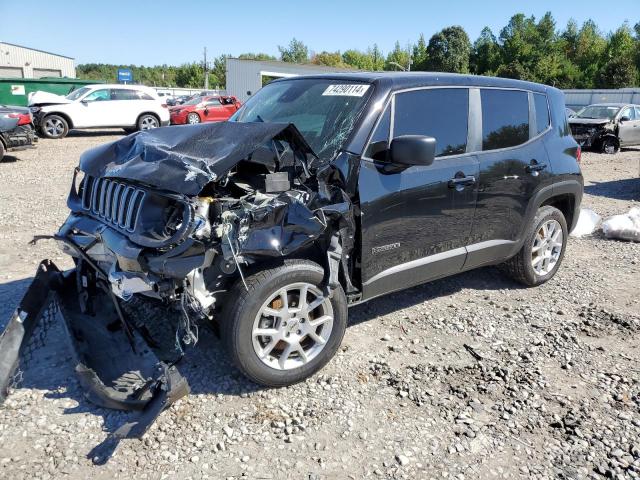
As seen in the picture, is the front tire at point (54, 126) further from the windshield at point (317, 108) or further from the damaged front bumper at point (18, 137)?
the windshield at point (317, 108)

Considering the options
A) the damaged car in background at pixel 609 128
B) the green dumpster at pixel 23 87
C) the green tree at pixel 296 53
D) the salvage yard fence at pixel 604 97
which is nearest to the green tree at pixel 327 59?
the green tree at pixel 296 53

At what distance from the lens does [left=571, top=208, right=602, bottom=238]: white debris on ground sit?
6902 millimetres

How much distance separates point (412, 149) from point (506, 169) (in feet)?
4.55

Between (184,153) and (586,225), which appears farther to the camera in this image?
(586,225)

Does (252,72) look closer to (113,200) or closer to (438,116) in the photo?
(438,116)

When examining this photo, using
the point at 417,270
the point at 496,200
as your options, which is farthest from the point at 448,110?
the point at 417,270

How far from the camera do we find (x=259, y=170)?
333 cm

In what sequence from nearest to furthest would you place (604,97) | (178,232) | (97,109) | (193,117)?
(178,232), (97,109), (193,117), (604,97)

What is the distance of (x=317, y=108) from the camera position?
148 inches

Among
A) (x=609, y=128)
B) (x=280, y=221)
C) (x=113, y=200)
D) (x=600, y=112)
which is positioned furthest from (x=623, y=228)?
A: (x=600, y=112)

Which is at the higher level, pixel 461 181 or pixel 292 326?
pixel 461 181

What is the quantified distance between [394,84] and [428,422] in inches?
89.0

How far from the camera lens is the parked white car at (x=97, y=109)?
16.6m

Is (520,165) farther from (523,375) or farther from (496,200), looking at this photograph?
(523,375)
